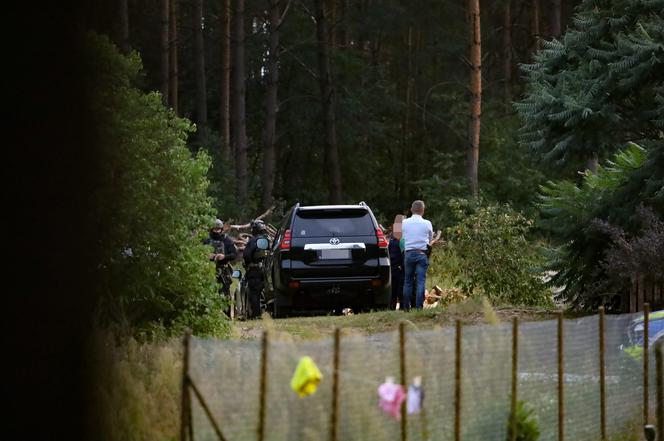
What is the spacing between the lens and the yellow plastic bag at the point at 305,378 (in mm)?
8016

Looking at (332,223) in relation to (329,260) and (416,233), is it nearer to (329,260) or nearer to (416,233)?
(329,260)

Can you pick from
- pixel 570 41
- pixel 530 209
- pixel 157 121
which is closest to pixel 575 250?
pixel 570 41

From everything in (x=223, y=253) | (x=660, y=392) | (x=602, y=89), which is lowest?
(x=660, y=392)

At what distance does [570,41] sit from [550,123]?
174cm

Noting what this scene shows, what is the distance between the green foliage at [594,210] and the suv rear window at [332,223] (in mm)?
2608

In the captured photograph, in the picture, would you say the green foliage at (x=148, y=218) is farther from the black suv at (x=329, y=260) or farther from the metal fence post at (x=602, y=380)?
the black suv at (x=329, y=260)

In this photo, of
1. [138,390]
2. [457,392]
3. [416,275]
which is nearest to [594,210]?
[416,275]

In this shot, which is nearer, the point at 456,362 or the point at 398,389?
the point at 398,389

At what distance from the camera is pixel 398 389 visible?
8734 millimetres

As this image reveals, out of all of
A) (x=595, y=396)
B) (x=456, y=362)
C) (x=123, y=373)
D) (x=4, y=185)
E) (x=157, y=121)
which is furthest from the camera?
(x=157, y=121)

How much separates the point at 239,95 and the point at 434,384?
34.5 metres

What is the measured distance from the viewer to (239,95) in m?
43.4

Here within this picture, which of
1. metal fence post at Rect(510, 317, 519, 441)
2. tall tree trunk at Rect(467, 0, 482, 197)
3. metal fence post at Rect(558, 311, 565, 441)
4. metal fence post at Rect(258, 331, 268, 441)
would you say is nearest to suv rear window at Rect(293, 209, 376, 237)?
metal fence post at Rect(558, 311, 565, 441)

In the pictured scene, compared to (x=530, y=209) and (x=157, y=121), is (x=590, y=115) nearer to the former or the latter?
(x=157, y=121)
